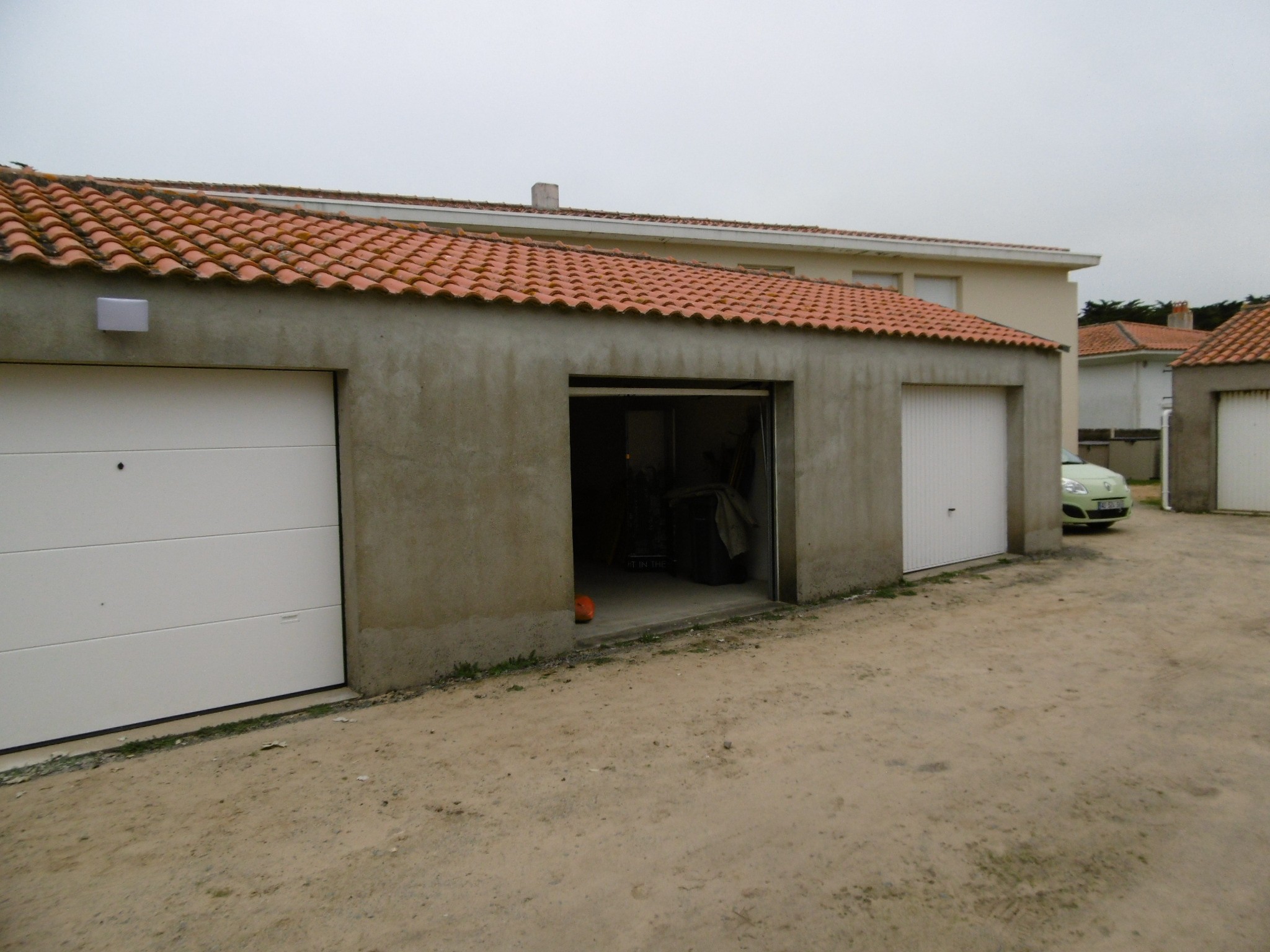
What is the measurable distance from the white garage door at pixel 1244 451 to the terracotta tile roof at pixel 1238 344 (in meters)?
0.66

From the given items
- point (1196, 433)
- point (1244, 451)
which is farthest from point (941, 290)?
point (1244, 451)

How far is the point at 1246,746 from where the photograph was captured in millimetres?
4867

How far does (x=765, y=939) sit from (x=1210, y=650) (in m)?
5.72

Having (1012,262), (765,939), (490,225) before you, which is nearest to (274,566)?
(765,939)

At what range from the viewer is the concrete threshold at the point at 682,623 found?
24.9ft

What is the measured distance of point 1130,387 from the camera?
2577 centimetres

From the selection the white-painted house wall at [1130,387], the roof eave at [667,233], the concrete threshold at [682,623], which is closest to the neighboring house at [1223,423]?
the roof eave at [667,233]

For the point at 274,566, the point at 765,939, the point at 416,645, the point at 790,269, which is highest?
the point at 790,269

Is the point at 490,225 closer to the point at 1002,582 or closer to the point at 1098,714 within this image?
the point at 1002,582

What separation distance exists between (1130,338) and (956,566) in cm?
2060

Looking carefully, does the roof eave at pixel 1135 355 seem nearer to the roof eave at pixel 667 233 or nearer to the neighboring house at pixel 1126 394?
the neighboring house at pixel 1126 394

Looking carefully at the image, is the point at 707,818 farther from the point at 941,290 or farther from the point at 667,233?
the point at 941,290

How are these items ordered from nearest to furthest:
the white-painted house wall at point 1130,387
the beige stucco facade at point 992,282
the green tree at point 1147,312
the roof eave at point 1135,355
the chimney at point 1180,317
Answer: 1. the beige stucco facade at point 992,282
2. the roof eave at point 1135,355
3. the white-painted house wall at point 1130,387
4. the chimney at point 1180,317
5. the green tree at point 1147,312

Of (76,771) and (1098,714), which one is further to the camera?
(1098,714)
